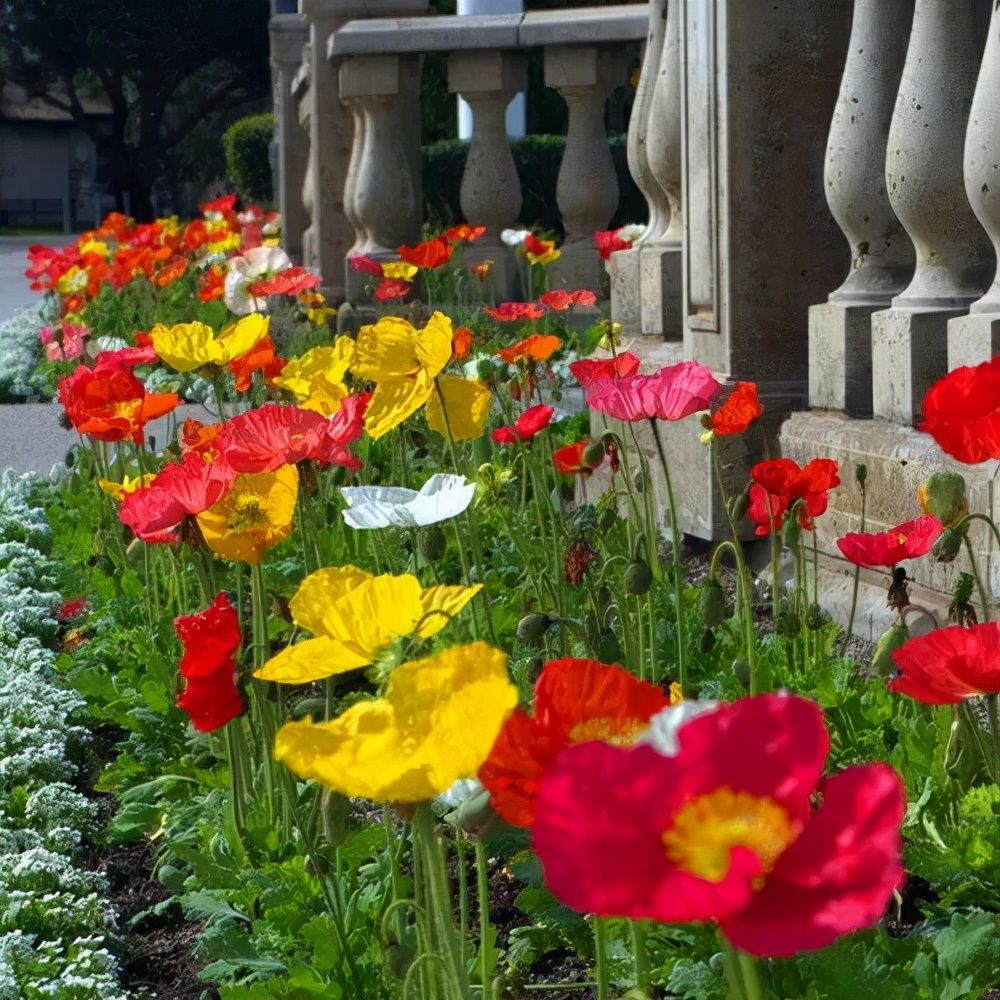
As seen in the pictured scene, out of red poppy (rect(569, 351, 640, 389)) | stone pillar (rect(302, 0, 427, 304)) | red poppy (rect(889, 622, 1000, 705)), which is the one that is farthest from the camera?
stone pillar (rect(302, 0, 427, 304))

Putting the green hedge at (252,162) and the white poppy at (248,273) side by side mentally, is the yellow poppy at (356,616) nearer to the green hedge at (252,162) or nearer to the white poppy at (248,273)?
the white poppy at (248,273)

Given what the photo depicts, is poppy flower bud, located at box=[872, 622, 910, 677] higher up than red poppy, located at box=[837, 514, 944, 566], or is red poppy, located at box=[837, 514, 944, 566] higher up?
red poppy, located at box=[837, 514, 944, 566]

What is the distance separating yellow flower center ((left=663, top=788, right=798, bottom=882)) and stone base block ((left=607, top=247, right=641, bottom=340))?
4.26 m

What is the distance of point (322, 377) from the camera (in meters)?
2.61

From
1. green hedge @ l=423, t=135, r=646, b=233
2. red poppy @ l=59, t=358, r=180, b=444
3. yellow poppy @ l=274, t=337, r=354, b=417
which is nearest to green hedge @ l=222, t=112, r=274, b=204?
green hedge @ l=423, t=135, r=646, b=233

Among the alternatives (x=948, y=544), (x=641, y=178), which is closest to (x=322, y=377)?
(x=948, y=544)

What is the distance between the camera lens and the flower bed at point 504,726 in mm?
828

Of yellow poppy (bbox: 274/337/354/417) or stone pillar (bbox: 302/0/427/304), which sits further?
stone pillar (bbox: 302/0/427/304)

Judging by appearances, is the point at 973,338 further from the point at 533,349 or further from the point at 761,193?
the point at 761,193

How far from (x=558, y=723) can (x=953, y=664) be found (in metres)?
0.59

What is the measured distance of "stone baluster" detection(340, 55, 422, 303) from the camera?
772 cm

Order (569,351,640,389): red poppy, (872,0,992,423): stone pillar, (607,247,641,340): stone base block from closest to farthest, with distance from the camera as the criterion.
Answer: (569,351,640,389): red poppy, (872,0,992,423): stone pillar, (607,247,641,340): stone base block

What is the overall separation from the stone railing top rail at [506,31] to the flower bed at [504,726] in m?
3.23

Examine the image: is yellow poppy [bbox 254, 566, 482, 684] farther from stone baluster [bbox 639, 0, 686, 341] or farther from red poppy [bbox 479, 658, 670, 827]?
stone baluster [bbox 639, 0, 686, 341]
